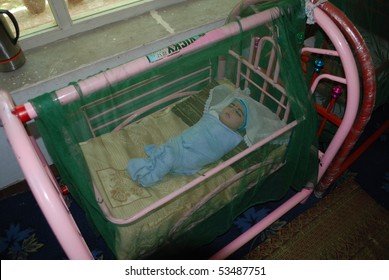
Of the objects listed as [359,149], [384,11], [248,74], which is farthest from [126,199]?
[384,11]

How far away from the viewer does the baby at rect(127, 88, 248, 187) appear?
1.21 metres

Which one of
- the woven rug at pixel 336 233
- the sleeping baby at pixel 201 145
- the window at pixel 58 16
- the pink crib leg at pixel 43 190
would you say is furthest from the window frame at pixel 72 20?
Answer: the woven rug at pixel 336 233

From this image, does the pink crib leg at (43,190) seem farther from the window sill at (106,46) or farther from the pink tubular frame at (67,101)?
the window sill at (106,46)

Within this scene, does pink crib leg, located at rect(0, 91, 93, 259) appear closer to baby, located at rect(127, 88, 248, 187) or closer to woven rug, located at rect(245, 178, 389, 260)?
baby, located at rect(127, 88, 248, 187)

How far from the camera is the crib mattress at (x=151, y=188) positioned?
1.09 meters

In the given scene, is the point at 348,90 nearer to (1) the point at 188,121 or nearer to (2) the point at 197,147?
(2) the point at 197,147

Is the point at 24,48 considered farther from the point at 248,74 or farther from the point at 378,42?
the point at 378,42

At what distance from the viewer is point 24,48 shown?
4.43 feet

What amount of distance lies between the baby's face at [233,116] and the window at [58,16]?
2.44ft

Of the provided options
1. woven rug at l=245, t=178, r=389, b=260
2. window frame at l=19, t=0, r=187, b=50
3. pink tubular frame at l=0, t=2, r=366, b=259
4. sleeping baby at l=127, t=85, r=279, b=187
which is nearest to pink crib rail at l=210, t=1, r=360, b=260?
pink tubular frame at l=0, t=2, r=366, b=259

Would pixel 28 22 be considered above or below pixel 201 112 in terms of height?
above

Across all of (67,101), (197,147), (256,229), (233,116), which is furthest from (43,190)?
(256,229)
